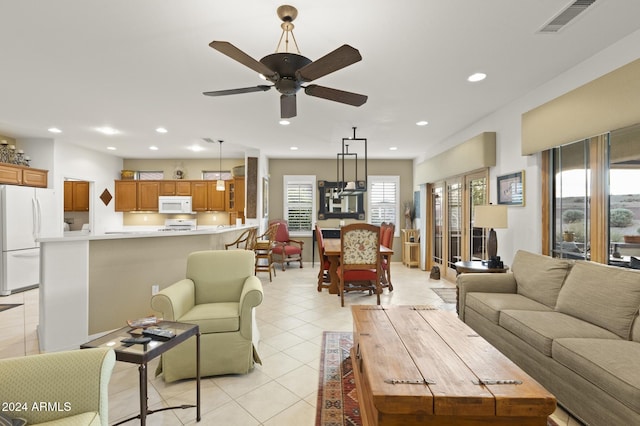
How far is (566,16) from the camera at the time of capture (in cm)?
214

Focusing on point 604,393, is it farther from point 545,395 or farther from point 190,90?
point 190,90

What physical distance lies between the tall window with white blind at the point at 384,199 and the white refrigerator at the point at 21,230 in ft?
22.0

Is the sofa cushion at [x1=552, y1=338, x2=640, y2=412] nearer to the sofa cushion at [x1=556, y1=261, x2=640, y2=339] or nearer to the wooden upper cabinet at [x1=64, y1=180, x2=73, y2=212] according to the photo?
the sofa cushion at [x1=556, y1=261, x2=640, y2=339]

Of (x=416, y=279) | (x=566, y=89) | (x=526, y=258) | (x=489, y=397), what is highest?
(x=566, y=89)

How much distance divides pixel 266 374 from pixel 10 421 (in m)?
1.60

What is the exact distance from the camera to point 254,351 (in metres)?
2.55

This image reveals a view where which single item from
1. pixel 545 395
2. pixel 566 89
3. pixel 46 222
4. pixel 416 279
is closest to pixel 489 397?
pixel 545 395

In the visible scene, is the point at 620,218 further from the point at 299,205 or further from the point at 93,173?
the point at 93,173

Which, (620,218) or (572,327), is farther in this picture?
(620,218)

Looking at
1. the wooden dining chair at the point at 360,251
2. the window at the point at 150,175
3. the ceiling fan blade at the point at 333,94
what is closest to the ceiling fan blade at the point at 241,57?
the ceiling fan blade at the point at 333,94

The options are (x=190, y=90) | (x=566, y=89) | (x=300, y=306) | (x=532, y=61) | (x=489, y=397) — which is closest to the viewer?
(x=489, y=397)

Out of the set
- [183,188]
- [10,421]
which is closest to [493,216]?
[10,421]

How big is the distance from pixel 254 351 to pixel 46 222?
533cm

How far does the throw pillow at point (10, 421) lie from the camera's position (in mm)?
1071
